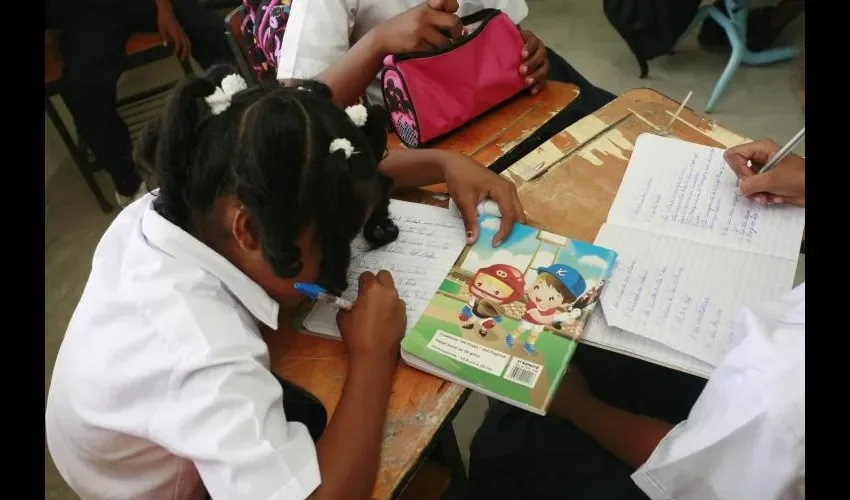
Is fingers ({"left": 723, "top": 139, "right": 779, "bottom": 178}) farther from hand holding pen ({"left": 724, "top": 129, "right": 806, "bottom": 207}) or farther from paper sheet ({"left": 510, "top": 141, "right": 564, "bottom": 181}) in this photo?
paper sheet ({"left": 510, "top": 141, "right": 564, "bottom": 181})

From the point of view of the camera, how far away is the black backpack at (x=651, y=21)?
7.20 feet

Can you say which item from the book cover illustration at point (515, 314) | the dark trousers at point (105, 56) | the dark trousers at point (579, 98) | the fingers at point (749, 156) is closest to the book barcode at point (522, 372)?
the book cover illustration at point (515, 314)

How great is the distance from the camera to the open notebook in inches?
28.6

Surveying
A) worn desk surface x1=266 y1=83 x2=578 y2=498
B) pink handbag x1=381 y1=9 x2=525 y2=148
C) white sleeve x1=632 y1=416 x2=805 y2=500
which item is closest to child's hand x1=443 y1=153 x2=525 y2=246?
pink handbag x1=381 y1=9 x2=525 y2=148

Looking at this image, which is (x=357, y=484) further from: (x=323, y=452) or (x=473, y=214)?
(x=473, y=214)

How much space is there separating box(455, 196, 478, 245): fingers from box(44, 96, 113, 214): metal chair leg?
1626mm

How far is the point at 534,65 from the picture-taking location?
3.63ft

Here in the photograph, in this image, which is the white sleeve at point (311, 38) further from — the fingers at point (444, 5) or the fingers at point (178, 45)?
the fingers at point (178, 45)

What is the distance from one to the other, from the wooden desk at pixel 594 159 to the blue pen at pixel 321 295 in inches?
11.6

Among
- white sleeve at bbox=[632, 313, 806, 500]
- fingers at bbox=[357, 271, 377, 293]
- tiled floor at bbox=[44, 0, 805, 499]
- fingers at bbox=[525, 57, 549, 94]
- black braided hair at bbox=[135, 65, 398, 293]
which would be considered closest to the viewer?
white sleeve at bbox=[632, 313, 806, 500]

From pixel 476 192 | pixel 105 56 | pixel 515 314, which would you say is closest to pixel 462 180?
A: pixel 476 192
